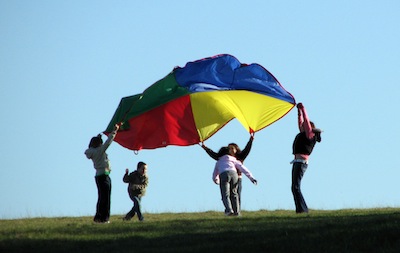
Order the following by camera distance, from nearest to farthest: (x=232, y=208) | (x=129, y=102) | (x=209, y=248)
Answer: (x=209, y=248) < (x=232, y=208) < (x=129, y=102)

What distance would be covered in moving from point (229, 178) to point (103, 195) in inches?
127

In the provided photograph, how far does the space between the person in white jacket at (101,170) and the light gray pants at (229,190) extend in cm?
294

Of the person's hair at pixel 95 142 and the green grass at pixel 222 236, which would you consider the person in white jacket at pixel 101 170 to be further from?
the green grass at pixel 222 236

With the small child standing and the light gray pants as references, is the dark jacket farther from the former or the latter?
the light gray pants

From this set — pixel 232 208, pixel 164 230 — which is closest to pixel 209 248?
pixel 164 230

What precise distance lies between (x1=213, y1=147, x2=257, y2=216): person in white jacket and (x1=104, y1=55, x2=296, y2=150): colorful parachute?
10.7 ft

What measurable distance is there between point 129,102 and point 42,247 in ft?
32.4

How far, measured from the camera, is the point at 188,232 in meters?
19.8

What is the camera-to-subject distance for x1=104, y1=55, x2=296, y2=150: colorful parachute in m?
28.4

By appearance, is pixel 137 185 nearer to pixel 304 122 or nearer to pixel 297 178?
pixel 297 178

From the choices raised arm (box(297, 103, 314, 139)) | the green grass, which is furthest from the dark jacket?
raised arm (box(297, 103, 314, 139))

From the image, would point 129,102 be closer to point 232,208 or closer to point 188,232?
point 232,208

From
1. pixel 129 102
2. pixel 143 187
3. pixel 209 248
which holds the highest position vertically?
pixel 129 102

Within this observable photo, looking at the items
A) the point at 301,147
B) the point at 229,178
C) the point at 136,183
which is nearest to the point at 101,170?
the point at 136,183
